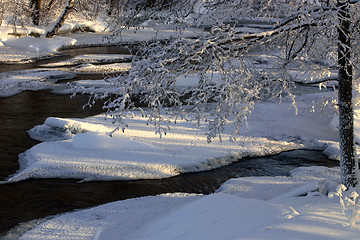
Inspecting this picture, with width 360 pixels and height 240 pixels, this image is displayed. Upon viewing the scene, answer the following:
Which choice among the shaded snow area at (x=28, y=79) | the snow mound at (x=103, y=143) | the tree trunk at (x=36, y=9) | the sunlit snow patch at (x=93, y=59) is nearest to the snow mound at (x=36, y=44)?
the sunlit snow patch at (x=93, y=59)

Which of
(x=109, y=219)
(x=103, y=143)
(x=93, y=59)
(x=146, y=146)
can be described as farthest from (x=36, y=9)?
(x=109, y=219)

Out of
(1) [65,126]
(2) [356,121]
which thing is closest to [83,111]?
(1) [65,126]

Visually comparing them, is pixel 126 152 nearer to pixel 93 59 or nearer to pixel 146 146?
pixel 146 146

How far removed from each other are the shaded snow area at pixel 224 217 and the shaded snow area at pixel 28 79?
9.52m

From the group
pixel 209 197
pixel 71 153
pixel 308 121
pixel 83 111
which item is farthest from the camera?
pixel 83 111

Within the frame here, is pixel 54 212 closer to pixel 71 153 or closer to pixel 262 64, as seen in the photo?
pixel 71 153

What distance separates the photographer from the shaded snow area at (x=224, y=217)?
4320mm

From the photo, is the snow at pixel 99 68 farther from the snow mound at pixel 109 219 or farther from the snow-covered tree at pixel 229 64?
the snow-covered tree at pixel 229 64

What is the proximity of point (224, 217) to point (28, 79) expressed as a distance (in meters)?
13.3

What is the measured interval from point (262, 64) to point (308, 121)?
8220mm

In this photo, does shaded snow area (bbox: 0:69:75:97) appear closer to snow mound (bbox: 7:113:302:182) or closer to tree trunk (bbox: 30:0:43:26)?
snow mound (bbox: 7:113:302:182)

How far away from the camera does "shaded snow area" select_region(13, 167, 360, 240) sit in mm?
4320

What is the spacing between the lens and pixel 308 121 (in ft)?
36.5

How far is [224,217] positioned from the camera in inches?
197
